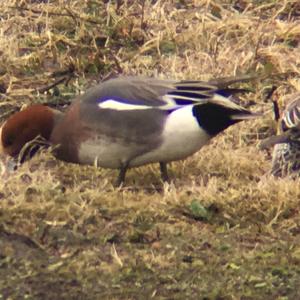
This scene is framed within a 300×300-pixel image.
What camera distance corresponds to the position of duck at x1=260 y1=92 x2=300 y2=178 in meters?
5.89

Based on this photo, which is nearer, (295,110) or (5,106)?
(295,110)

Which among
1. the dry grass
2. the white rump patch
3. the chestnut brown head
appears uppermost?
the white rump patch

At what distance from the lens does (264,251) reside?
17.0 feet

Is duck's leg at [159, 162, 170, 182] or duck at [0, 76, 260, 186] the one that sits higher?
duck at [0, 76, 260, 186]

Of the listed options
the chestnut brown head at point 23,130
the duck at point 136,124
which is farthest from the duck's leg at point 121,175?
the chestnut brown head at point 23,130

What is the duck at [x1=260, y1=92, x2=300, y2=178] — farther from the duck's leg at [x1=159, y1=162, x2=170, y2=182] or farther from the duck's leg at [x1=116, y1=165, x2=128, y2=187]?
the duck's leg at [x1=116, y1=165, x2=128, y2=187]

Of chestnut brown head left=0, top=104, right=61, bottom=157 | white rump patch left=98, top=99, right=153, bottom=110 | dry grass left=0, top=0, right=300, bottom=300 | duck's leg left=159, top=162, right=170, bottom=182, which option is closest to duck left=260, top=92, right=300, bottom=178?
dry grass left=0, top=0, right=300, bottom=300

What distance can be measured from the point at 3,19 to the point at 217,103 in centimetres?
272

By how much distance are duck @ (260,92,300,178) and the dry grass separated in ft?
0.50

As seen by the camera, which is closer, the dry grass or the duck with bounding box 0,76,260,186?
the dry grass

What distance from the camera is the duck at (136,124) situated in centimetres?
583

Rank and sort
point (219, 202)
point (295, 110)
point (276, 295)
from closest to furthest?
point (276, 295)
point (219, 202)
point (295, 110)

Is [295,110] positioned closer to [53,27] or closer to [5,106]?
[5,106]

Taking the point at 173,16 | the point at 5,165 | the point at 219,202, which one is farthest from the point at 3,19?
the point at 219,202
